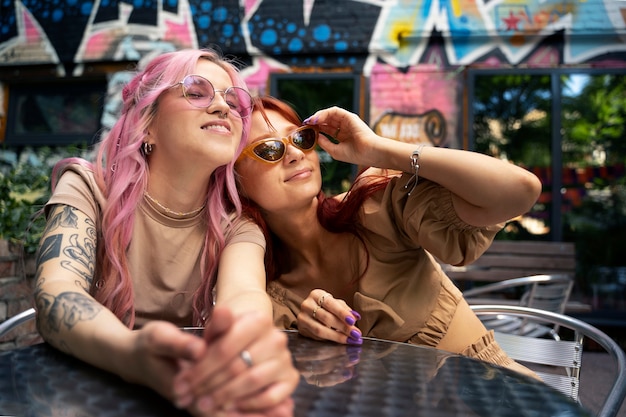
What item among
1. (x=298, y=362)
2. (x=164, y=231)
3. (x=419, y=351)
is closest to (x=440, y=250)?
(x=419, y=351)

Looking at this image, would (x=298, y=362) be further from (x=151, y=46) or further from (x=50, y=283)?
(x=151, y=46)

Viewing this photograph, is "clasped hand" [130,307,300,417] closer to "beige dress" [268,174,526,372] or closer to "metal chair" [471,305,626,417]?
"beige dress" [268,174,526,372]

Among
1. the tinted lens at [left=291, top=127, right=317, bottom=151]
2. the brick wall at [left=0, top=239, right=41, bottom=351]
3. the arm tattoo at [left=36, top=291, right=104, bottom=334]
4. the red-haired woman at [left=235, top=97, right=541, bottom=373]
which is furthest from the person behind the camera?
the brick wall at [left=0, top=239, right=41, bottom=351]

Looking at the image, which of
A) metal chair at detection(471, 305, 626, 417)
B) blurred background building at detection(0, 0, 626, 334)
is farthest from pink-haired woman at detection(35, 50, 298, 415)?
blurred background building at detection(0, 0, 626, 334)

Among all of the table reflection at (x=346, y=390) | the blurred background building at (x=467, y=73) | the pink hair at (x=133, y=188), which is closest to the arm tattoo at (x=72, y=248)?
the pink hair at (x=133, y=188)

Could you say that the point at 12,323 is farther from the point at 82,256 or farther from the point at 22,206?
the point at 22,206

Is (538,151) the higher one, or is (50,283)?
(50,283)

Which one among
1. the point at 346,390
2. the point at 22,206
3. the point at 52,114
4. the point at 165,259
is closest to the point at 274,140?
the point at 165,259

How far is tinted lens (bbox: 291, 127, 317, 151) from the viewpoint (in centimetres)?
183

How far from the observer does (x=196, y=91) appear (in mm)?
1653

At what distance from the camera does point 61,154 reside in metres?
7.29

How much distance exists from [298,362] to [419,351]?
0.33 m

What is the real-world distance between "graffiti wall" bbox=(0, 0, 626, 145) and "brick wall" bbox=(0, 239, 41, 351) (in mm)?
4085

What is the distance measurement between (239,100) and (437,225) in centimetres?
78
